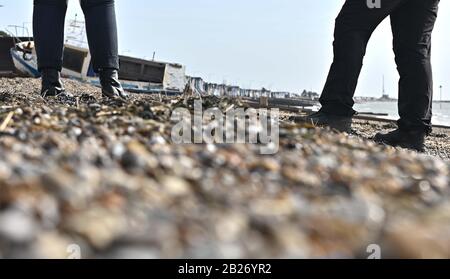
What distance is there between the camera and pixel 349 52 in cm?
301

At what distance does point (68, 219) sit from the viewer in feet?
2.48

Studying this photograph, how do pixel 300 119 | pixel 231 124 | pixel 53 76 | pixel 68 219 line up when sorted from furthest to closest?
pixel 53 76 < pixel 300 119 < pixel 231 124 < pixel 68 219

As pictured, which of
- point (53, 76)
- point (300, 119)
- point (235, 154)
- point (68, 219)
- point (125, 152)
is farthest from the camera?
point (53, 76)

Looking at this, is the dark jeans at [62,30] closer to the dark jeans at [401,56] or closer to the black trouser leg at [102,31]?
the black trouser leg at [102,31]

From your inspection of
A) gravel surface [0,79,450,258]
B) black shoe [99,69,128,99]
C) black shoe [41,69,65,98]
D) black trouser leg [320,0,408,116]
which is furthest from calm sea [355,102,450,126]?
gravel surface [0,79,450,258]

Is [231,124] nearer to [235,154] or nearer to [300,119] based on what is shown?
[235,154]

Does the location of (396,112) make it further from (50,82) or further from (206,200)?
(206,200)

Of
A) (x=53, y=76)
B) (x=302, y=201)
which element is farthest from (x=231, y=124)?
(x=53, y=76)

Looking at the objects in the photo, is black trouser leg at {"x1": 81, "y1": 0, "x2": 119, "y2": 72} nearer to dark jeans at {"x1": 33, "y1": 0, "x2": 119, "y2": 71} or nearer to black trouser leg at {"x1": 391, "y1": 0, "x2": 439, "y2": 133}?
dark jeans at {"x1": 33, "y1": 0, "x2": 119, "y2": 71}

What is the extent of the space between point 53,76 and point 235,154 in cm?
225

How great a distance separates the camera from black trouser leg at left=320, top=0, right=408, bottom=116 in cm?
297

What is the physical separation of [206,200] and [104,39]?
8.12 ft

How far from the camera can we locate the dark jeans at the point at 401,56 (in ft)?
9.71

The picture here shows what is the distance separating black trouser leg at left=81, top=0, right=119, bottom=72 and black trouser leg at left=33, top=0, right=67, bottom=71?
0.58 ft
